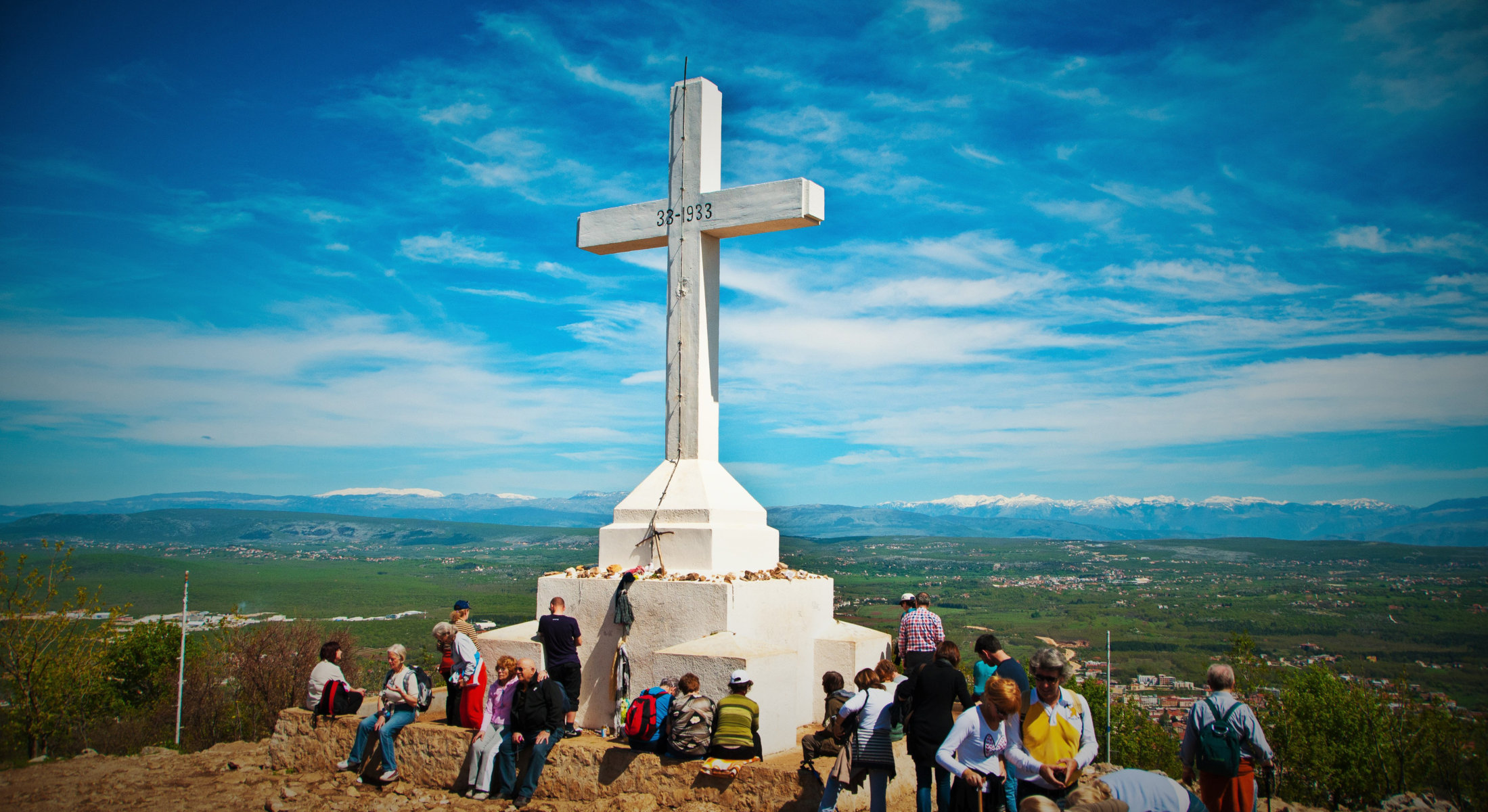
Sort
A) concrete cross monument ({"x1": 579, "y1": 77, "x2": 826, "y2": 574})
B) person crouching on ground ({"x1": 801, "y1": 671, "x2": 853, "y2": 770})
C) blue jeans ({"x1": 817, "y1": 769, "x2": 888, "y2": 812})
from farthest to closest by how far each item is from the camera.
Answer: concrete cross monument ({"x1": 579, "y1": 77, "x2": 826, "y2": 574}), person crouching on ground ({"x1": 801, "y1": 671, "x2": 853, "y2": 770}), blue jeans ({"x1": 817, "y1": 769, "x2": 888, "y2": 812})

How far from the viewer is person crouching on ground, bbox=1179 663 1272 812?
5.72 m

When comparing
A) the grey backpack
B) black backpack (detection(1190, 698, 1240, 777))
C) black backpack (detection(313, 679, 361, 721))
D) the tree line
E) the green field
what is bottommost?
the green field

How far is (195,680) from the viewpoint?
100 ft

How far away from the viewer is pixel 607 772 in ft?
24.2

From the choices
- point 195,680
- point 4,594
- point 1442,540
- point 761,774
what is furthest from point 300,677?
point 1442,540

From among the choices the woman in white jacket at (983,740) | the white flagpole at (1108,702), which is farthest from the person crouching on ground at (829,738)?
the white flagpole at (1108,702)

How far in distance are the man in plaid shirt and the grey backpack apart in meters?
1.88

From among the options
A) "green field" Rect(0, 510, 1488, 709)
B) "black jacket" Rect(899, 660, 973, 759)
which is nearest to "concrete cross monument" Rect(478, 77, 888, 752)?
"black jacket" Rect(899, 660, 973, 759)

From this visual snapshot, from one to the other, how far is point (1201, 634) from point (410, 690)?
75.5m

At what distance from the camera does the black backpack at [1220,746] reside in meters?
5.71

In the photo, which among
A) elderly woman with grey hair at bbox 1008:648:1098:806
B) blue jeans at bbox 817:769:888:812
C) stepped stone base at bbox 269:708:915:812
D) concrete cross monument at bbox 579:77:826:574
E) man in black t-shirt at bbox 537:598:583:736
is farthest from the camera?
concrete cross monument at bbox 579:77:826:574

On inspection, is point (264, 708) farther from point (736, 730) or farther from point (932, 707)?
point (932, 707)

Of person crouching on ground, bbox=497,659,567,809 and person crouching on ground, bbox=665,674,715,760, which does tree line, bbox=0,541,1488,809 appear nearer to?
person crouching on ground, bbox=665,674,715,760

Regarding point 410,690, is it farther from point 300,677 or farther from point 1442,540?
point 1442,540
